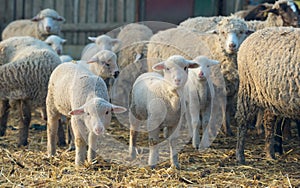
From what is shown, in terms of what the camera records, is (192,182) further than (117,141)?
No

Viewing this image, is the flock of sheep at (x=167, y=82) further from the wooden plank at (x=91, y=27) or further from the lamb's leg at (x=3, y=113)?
the wooden plank at (x=91, y=27)

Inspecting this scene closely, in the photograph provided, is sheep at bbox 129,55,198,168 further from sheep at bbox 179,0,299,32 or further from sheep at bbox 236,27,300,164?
sheep at bbox 179,0,299,32

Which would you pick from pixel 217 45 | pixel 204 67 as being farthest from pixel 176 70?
pixel 217 45

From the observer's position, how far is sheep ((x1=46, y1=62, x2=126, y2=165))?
5645 mm

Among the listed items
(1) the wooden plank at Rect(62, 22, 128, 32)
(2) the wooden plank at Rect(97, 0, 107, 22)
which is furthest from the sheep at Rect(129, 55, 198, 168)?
(2) the wooden plank at Rect(97, 0, 107, 22)

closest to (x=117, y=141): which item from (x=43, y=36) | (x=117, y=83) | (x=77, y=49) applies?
(x=117, y=83)

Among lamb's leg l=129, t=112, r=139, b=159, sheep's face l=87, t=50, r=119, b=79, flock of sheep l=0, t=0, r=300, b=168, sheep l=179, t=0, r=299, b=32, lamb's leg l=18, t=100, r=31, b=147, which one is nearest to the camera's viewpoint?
flock of sheep l=0, t=0, r=300, b=168

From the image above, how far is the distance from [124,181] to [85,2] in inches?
267

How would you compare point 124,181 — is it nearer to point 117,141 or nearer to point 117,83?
point 117,141

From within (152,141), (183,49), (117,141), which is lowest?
(117,141)

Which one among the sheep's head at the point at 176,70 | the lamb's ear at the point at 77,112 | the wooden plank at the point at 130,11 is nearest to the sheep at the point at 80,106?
the lamb's ear at the point at 77,112

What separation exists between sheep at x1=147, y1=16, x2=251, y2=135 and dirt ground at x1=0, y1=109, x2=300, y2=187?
0.83 metres

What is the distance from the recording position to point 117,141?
298 inches

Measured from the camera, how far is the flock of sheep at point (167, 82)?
5.98 meters
